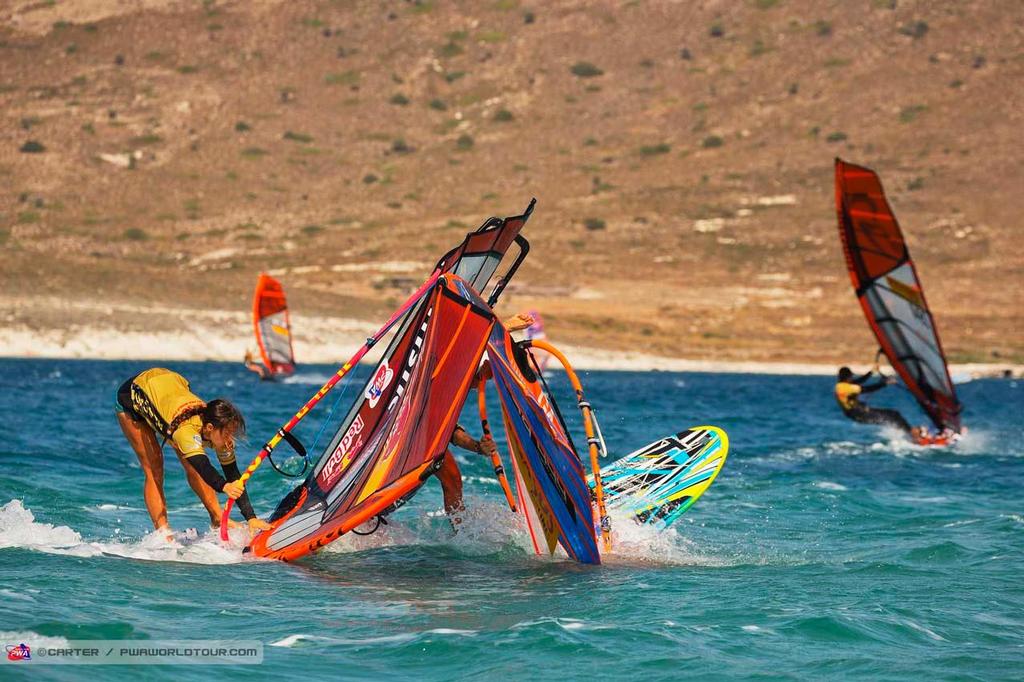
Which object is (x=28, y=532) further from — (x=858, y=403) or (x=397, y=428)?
(x=858, y=403)

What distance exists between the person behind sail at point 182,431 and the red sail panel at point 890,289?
1272 cm

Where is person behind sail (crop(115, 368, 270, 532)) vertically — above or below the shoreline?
below

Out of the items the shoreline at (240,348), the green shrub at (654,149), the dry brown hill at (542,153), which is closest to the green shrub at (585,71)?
the dry brown hill at (542,153)

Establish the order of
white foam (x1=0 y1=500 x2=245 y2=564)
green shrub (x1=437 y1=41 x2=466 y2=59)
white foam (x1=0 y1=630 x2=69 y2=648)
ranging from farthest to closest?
green shrub (x1=437 y1=41 x2=466 y2=59)
white foam (x1=0 y1=500 x2=245 y2=564)
white foam (x1=0 y1=630 x2=69 y2=648)

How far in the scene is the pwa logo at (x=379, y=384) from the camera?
10773mm

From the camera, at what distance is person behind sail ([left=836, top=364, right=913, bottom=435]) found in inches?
832

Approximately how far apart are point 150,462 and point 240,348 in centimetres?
4154

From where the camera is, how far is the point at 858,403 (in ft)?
72.0

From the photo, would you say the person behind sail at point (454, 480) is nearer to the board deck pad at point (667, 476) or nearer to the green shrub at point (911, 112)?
the board deck pad at point (667, 476)

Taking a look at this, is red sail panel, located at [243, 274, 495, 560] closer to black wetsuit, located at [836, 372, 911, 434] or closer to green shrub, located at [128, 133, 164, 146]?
black wetsuit, located at [836, 372, 911, 434]

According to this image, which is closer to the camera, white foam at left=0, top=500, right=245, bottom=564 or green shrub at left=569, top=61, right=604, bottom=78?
white foam at left=0, top=500, right=245, bottom=564

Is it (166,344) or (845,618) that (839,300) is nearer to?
(166,344)

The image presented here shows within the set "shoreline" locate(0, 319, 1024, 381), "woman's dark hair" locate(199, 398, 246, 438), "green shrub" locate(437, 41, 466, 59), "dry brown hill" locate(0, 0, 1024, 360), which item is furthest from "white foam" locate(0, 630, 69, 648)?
"green shrub" locate(437, 41, 466, 59)

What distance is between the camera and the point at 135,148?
3100 inches
